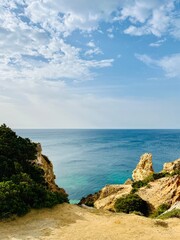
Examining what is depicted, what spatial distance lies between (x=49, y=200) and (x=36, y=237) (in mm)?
6247

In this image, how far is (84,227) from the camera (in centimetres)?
1970

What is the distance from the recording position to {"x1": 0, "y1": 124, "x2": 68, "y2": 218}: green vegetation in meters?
21.7

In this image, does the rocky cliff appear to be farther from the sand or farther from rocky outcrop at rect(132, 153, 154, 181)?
the sand

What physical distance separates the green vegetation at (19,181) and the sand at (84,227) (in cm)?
92

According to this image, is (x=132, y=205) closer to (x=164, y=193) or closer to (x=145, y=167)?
(x=164, y=193)

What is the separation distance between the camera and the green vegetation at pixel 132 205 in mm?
31531

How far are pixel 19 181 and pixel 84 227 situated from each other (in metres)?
7.82

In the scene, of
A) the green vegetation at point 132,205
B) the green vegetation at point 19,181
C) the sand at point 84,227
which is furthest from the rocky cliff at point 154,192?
the green vegetation at point 19,181

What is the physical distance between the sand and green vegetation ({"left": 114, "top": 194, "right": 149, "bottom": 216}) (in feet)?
29.2

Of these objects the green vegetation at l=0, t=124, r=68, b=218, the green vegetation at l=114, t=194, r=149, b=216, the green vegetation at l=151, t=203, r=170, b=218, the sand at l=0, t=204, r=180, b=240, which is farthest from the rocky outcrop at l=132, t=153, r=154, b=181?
the sand at l=0, t=204, r=180, b=240

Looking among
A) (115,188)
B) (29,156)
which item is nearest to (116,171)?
(115,188)

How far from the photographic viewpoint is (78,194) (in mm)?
59781

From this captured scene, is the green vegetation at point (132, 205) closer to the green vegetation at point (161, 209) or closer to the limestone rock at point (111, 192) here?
the green vegetation at point (161, 209)

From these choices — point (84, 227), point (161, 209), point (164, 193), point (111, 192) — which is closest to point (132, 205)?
point (161, 209)
